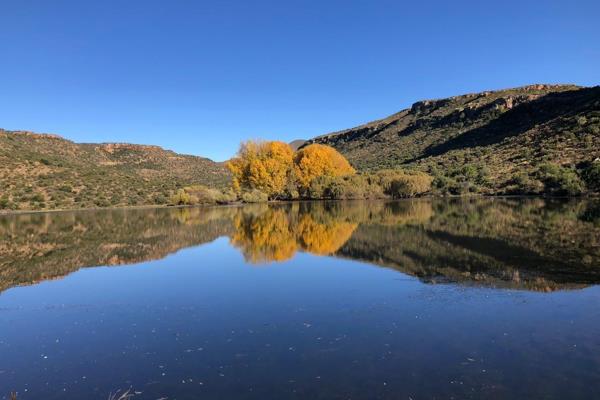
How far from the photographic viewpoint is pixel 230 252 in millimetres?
21781

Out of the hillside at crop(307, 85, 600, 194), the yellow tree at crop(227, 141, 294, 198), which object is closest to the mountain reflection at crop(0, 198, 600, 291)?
the hillside at crop(307, 85, 600, 194)

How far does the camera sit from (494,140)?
87.2m

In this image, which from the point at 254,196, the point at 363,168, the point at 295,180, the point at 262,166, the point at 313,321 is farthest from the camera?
the point at 363,168

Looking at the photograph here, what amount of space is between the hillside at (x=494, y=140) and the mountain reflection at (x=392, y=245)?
112 ft

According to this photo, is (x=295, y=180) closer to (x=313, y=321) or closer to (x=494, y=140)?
(x=494, y=140)

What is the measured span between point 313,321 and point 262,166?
59223 millimetres

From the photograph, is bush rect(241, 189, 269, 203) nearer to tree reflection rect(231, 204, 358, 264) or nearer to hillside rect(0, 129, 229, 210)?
hillside rect(0, 129, 229, 210)

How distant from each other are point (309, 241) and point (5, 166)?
213 feet

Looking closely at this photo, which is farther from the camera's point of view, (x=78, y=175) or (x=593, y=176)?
(x=78, y=175)

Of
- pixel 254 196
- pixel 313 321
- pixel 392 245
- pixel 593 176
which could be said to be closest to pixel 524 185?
pixel 593 176

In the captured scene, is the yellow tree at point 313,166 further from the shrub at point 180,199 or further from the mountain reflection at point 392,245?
the mountain reflection at point 392,245

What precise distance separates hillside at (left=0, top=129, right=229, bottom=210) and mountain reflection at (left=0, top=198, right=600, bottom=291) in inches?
1286

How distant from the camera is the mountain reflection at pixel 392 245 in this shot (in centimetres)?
1464

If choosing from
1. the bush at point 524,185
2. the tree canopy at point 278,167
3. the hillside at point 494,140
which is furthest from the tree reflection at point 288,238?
the hillside at point 494,140
